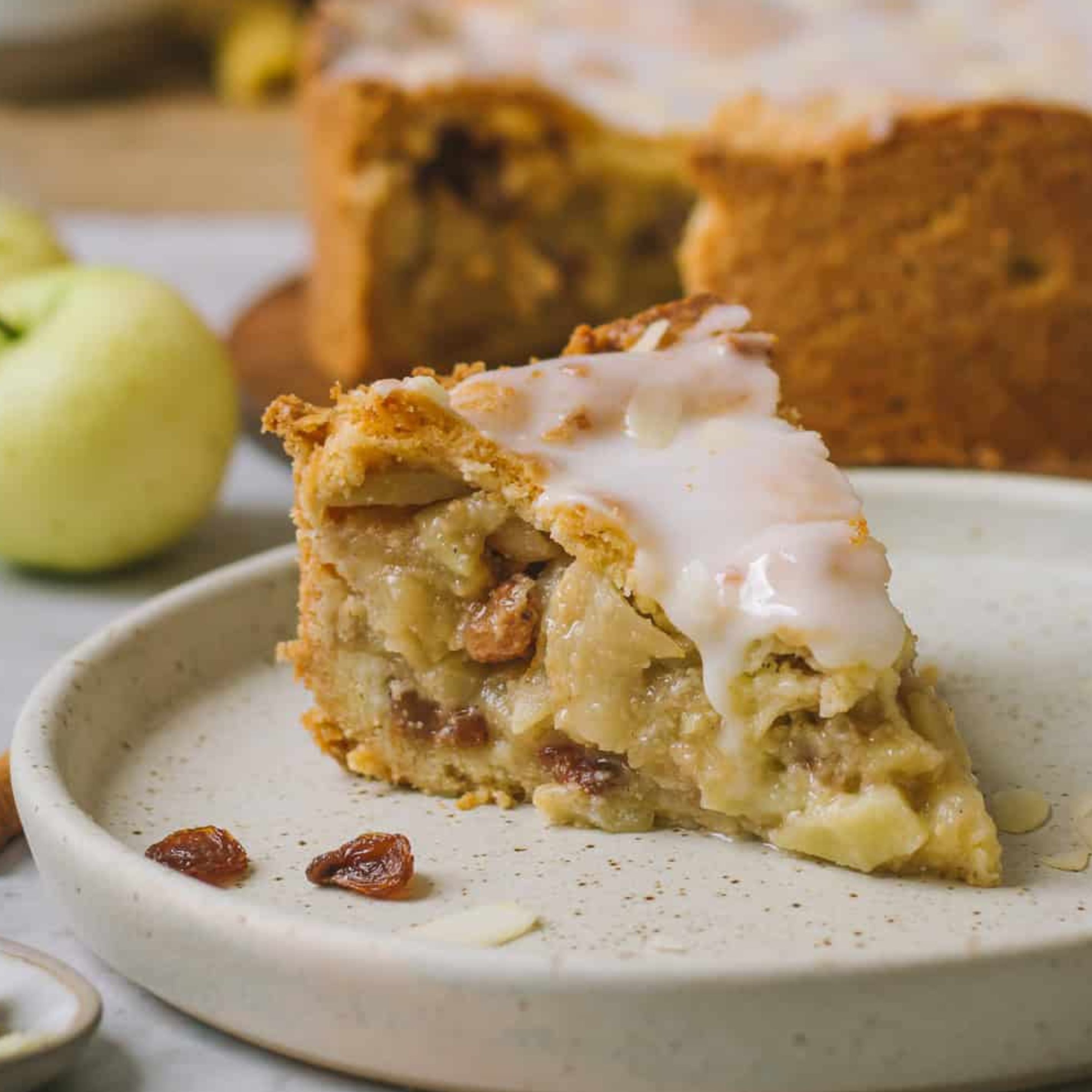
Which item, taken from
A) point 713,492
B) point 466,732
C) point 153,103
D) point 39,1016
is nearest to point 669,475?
point 713,492

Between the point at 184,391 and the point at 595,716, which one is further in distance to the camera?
the point at 184,391

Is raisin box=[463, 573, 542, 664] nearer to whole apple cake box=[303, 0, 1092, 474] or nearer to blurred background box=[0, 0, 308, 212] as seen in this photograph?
whole apple cake box=[303, 0, 1092, 474]

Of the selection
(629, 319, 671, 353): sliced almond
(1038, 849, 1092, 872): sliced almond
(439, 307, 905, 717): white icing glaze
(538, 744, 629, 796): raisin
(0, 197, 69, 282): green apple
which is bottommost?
(1038, 849, 1092, 872): sliced almond

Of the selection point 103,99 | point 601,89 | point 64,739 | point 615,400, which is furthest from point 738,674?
point 103,99

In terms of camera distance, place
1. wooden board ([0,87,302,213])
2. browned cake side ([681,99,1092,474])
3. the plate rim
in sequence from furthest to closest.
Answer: wooden board ([0,87,302,213]) < browned cake side ([681,99,1092,474]) < the plate rim

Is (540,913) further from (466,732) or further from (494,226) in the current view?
(494,226)

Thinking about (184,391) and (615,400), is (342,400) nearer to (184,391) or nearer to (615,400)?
(615,400)

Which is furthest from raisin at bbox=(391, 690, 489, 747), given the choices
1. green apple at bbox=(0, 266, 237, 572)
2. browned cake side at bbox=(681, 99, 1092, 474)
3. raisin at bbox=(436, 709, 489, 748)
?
browned cake side at bbox=(681, 99, 1092, 474)

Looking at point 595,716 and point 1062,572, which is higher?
point 595,716
